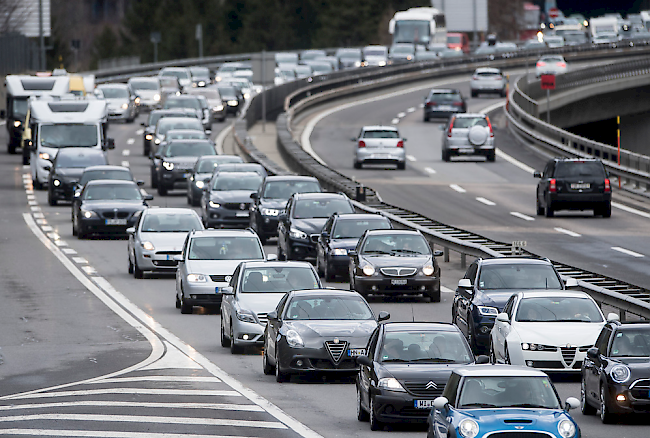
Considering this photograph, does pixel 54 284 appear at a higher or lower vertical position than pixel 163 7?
lower

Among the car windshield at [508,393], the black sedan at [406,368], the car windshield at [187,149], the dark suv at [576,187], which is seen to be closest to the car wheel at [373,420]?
the black sedan at [406,368]

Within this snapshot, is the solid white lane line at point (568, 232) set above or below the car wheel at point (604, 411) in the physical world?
below

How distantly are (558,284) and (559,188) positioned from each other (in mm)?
18483

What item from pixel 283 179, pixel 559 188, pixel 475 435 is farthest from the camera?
pixel 559 188

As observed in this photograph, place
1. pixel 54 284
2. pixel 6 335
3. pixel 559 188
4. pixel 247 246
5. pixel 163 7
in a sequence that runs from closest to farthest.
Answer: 1. pixel 6 335
2. pixel 247 246
3. pixel 54 284
4. pixel 559 188
5. pixel 163 7

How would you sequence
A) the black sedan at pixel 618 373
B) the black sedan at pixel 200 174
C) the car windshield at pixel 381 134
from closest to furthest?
the black sedan at pixel 618 373 → the black sedan at pixel 200 174 → the car windshield at pixel 381 134

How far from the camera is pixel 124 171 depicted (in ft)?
138

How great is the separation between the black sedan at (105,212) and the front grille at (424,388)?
22361 millimetres

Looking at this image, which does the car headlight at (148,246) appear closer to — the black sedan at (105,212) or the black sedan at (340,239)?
the black sedan at (340,239)

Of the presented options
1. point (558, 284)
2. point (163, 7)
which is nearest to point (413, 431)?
point (558, 284)

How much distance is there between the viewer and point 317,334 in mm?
18219

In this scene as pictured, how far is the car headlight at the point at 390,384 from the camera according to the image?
1488 centimetres

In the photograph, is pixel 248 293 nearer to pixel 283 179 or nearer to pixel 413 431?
pixel 413 431

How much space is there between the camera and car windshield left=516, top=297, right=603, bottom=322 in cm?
1866
